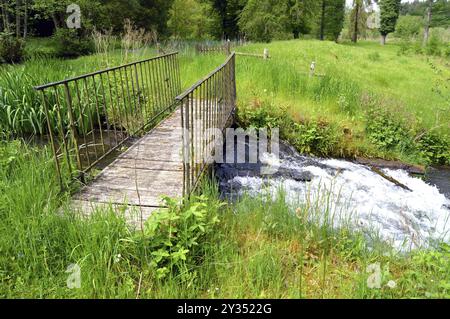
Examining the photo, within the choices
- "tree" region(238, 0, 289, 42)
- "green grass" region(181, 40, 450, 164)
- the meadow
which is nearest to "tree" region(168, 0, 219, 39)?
"tree" region(238, 0, 289, 42)

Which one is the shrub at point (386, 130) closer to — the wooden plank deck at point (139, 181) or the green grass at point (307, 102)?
the green grass at point (307, 102)

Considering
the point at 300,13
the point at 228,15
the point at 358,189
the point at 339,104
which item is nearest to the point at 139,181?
the point at 358,189

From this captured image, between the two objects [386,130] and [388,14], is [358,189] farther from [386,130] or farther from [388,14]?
[388,14]

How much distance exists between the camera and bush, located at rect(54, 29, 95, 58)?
62.1 ft

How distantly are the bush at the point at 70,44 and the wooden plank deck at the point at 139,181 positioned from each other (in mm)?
16875

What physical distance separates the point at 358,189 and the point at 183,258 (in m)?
4.02

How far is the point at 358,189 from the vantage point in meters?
5.34

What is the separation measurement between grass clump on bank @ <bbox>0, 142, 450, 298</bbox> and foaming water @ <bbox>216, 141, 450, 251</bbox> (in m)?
1.41

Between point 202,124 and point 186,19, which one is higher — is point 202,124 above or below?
below

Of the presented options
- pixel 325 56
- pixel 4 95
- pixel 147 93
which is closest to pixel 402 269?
pixel 147 93

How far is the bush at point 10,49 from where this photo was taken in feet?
49.5

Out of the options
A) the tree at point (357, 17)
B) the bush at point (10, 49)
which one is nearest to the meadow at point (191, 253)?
the bush at point (10, 49)

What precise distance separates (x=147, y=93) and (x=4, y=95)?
237 cm
